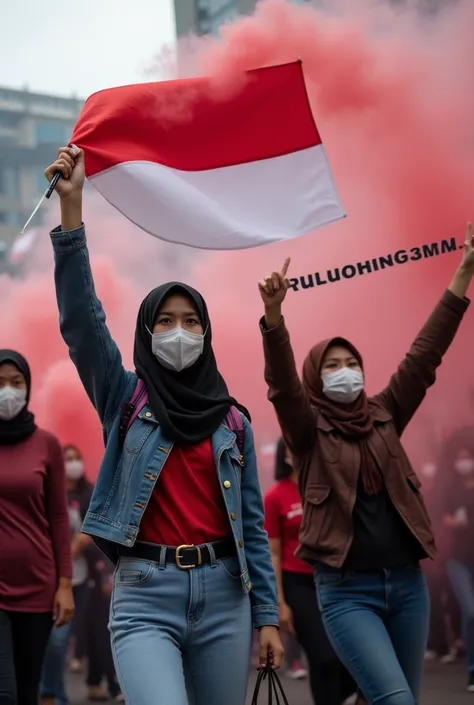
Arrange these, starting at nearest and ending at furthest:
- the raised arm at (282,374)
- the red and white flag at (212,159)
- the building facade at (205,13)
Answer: the raised arm at (282,374)
the red and white flag at (212,159)
the building facade at (205,13)

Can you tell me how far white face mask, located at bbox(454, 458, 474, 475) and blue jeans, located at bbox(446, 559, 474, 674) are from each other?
646 mm

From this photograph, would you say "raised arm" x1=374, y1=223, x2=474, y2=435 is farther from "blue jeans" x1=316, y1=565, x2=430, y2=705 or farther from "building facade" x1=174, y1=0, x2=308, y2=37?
"building facade" x1=174, y1=0, x2=308, y2=37

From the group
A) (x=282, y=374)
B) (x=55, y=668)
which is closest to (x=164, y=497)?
(x=282, y=374)

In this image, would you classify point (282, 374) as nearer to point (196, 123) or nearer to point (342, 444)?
point (342, 444)

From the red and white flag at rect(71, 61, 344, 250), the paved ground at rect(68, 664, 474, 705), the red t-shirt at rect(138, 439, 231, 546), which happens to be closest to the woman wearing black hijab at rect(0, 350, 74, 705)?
the red and white flag at rect(71, 61, 344, 250)

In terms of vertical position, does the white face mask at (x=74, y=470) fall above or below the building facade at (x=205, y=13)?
below

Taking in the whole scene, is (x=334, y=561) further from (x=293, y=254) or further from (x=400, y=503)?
(x=293, y=254)

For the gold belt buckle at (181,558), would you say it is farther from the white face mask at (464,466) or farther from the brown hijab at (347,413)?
the white face mask at (464,466)

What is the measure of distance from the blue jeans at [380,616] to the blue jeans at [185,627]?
93cm

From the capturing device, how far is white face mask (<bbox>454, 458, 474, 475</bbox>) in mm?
8188

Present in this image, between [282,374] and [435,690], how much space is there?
13.7 ft

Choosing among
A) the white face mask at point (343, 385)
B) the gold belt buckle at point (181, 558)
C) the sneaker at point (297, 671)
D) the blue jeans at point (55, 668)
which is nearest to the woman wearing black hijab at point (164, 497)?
the gold belt buckle at point (181, 558)

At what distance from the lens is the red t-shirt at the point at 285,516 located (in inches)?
241

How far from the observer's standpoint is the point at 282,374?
166 inches
